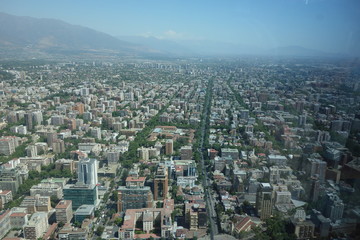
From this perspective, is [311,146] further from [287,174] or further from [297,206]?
[297,206]

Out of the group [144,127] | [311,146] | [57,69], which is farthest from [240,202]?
[57,69]

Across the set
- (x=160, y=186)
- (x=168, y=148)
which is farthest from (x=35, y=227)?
(x=168, y=148)

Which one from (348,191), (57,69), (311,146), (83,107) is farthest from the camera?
(57,69)

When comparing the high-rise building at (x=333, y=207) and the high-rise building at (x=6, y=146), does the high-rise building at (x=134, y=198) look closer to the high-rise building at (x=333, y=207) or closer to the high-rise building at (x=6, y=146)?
the high-rise building at (x=333, y=207)

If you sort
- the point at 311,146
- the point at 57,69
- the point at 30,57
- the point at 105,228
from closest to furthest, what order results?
1. the point at 105,228
2. the point at 311,146
3. the point at 57,69
4. the point at 30,57

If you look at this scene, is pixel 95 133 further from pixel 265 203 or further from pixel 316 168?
pixel 316 168

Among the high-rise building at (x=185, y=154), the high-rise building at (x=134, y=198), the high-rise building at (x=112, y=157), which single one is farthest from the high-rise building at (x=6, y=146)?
the high-rise building at (x=185, y=154)
